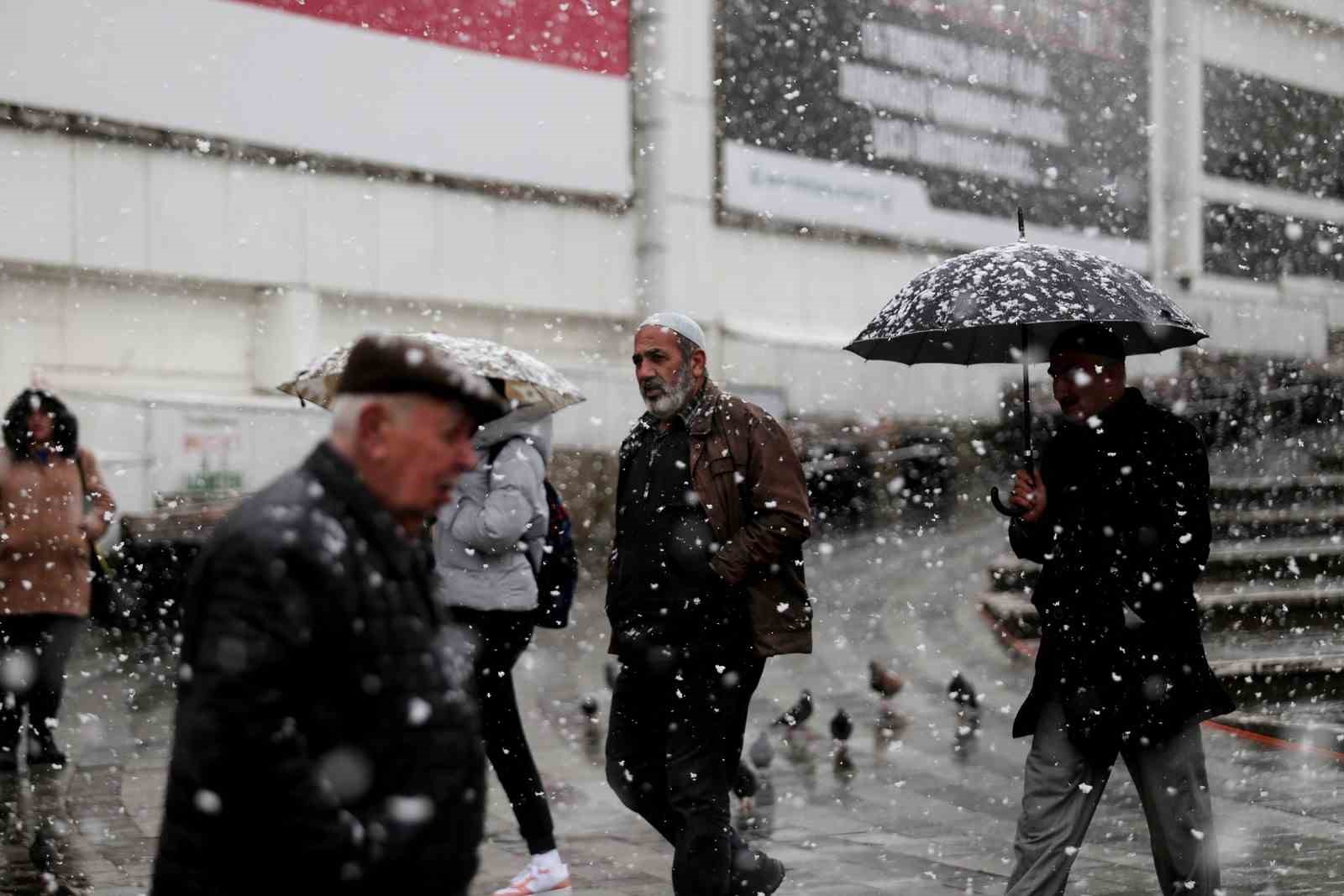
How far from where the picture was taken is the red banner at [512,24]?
19672 millimetres

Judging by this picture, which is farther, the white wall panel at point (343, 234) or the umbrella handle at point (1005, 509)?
the white wall panel at point (343, 234)

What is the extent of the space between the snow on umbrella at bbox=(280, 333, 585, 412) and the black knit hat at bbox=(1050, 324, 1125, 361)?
6.20 feet

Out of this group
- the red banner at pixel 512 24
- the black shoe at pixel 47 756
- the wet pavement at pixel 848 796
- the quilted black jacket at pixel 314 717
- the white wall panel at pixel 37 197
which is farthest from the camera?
the red banner at pixel 512 24

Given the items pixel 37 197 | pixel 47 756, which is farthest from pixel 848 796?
pixel 37 197

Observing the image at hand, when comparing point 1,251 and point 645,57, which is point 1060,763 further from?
point 645,57

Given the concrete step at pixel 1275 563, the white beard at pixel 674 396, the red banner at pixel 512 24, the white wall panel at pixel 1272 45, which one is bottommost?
the concrete step at pixel 1275 563

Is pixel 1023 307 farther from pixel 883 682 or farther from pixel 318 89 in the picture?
pixel 318 89

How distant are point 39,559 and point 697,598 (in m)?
4.77

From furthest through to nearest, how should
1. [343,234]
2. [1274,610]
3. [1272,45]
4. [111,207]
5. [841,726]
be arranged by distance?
1. [1272,45]
2. [343,234]
3. [111,207]
4. [1274,610]
5. [841,726]

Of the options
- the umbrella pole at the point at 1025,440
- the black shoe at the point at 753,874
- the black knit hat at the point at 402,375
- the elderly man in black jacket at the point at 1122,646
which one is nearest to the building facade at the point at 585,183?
the black shoe at the point at 753,874

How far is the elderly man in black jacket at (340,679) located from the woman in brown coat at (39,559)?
6.58 meters

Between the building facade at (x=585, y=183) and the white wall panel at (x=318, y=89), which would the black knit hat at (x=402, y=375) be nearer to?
the building facade at (x=585, y=183)

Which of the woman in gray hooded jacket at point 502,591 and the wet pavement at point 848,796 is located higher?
the woman in gray hooded jacket at point 502,591

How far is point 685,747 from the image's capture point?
5.31 metres
